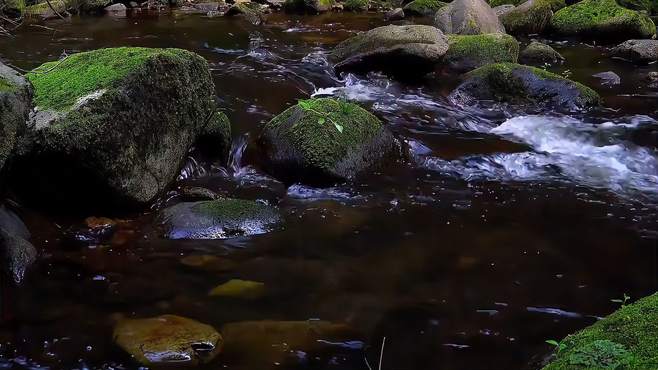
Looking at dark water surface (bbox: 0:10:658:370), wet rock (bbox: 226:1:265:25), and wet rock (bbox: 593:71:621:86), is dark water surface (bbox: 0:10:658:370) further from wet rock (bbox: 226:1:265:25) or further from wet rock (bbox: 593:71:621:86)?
wet rock (bbox: 226:1:265:25)

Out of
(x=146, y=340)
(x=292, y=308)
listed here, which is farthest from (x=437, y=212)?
(x=146, y=340)

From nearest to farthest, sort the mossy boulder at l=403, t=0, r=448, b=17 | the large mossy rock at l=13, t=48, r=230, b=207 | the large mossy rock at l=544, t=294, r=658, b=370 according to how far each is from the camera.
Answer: the large mossy rock at l=544, t=294, r=658, b=370 < the large mossy rock at l=13, t=48, r=230, b=207 < the mossy boulder at l=403, t=0, r=448, b=17

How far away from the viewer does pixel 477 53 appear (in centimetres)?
996

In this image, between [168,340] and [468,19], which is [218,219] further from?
[468,19]

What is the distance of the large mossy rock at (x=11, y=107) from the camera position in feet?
10.9

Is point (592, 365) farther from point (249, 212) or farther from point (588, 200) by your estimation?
point (588, 200)

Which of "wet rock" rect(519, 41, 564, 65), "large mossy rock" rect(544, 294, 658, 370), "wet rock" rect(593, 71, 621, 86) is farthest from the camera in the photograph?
"wet rock" rect(519, 41, 564, 65)

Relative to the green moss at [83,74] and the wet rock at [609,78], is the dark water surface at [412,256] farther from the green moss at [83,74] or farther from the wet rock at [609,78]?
the wet rock at [609,78]

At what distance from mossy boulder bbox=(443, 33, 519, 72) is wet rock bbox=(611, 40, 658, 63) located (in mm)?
3128

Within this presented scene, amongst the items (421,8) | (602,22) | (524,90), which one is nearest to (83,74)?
(524,90)

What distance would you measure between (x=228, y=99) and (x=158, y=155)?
10.4 feet

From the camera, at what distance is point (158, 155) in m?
5.12

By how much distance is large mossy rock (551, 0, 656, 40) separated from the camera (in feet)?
43.9

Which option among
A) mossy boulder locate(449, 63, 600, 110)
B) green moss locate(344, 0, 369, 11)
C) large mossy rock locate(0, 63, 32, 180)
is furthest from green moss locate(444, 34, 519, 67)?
green moss locate(344, 0, 369, 11)
